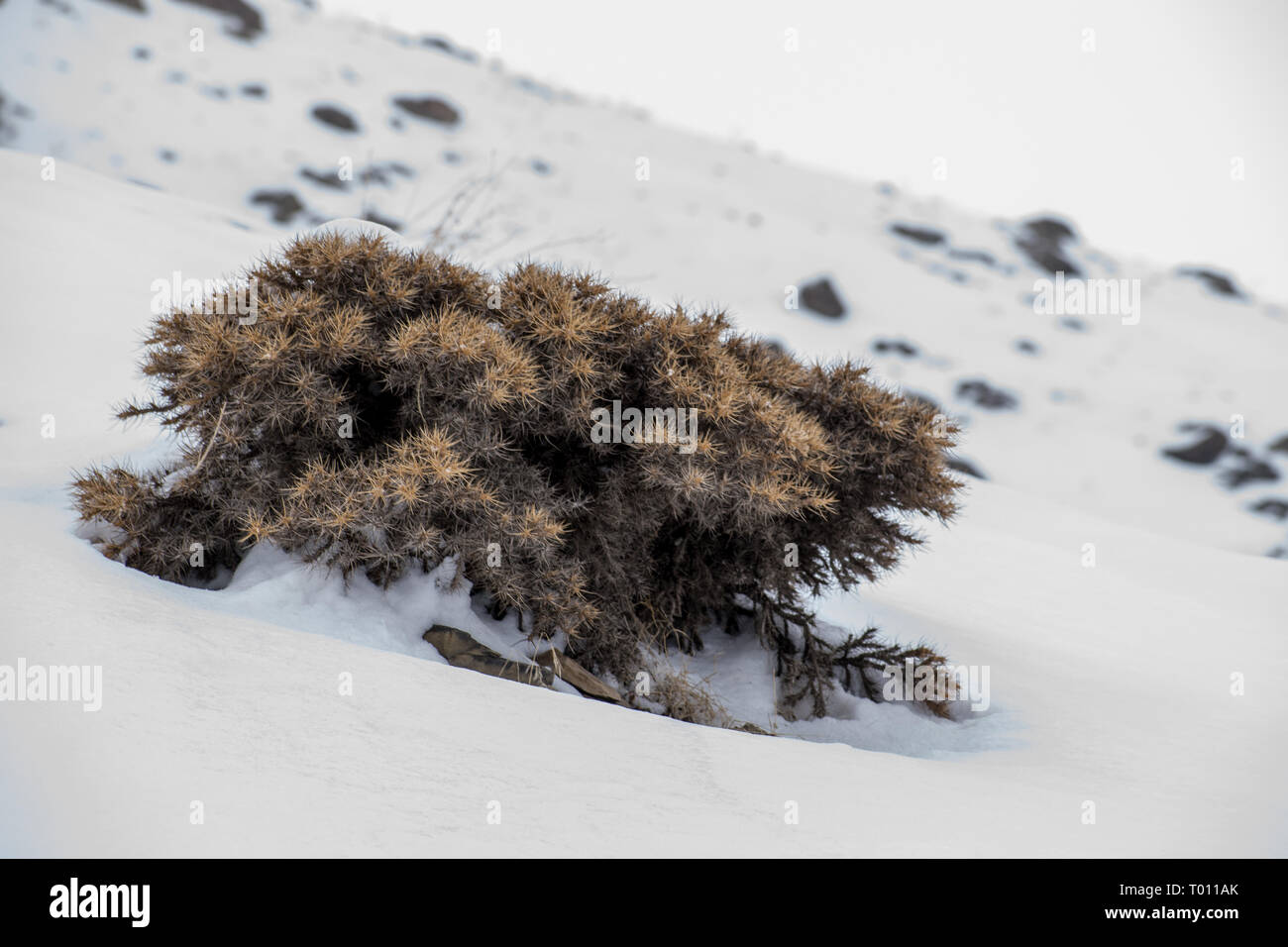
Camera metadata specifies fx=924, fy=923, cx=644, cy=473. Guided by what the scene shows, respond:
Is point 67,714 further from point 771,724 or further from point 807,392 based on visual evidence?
point 807,392

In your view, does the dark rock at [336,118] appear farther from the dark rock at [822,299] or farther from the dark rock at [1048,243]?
the dark rock at [1048,243]

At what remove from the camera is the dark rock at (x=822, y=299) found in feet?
78.0

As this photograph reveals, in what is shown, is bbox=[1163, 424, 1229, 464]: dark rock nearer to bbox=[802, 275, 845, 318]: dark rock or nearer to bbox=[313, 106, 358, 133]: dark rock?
bbox=[802, 275, 845, 318]: dark rock

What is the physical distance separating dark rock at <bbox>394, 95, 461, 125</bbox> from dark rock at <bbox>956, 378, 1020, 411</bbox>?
694 inches

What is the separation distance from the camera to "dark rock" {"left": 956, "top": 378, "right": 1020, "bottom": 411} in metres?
22.4

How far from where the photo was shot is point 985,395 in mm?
22547

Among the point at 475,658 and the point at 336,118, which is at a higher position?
the point at 336,118

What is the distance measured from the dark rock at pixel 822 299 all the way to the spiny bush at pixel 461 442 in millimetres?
20037

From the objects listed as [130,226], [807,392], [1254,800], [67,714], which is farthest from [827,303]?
[67,714]

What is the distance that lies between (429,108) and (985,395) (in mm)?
18763

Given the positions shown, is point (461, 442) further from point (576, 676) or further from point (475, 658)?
point (576, 676)

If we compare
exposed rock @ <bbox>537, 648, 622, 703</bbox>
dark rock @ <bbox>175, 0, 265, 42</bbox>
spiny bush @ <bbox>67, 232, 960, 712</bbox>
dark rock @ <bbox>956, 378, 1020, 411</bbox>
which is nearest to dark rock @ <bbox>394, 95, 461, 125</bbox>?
dark rock @ <bbox>175, 0, 265, 42</bbox>

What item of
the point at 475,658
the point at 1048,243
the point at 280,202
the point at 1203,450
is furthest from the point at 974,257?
the point at 475,658

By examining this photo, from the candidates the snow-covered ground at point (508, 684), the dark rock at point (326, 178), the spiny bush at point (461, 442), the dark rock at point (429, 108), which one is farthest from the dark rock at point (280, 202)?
the spiny bush at point (461, 442)
